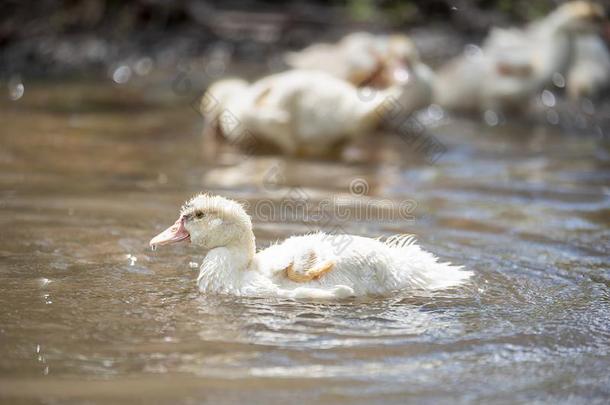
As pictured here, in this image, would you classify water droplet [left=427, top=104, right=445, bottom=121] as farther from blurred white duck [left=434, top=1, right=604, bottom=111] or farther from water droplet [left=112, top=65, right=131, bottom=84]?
water droplet [left=112, top=65, right=131, bottom=84]

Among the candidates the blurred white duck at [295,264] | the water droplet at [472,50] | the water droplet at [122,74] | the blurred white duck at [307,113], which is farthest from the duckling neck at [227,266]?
the water droplet at [472,50]

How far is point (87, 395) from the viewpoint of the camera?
3.92m

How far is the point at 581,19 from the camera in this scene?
39.4 feet

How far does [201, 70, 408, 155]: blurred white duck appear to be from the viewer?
921 cm

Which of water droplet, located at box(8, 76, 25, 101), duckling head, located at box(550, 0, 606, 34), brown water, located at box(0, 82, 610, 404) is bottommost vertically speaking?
brown water, located at box(0, 82, 610, 404)

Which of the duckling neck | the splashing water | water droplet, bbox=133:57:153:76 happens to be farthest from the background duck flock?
the duckling neck

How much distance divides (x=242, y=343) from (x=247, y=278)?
84 cm

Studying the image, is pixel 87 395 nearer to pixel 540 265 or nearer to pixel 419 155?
pixel 540 265

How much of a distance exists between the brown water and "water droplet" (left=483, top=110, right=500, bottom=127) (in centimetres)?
201

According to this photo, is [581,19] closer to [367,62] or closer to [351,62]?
[367,62]

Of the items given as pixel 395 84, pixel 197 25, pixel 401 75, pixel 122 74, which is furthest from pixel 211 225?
pixel 197 25

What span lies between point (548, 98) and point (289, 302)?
26.4ft

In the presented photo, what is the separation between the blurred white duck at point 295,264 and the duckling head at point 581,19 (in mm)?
7214

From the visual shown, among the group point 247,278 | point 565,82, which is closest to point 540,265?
point 247,278
